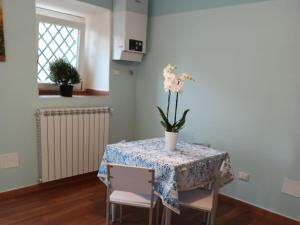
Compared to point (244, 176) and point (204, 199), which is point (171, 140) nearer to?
point (204, 199)

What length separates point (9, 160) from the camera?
8.91ft

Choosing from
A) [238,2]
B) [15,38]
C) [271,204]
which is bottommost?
[271,204]

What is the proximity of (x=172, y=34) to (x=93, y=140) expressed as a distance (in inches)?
63.8

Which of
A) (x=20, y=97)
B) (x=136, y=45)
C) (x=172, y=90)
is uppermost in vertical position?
(x=136, y=45)

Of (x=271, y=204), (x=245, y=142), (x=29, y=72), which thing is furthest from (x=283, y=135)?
(x=29, y=72)

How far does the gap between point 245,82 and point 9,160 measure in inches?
98.7

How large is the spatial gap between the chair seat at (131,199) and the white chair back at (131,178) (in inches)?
4.3

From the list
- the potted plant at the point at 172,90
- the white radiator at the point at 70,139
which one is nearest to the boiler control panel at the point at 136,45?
the white radiator at the point at 70,139

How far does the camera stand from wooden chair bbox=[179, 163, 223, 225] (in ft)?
6.70

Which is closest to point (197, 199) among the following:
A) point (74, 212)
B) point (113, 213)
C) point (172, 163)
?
point (172, 163)

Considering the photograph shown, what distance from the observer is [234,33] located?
277cm

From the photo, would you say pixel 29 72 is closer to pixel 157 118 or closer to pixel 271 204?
pixel 157 118

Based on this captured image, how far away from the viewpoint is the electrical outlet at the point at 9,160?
2.67 metres

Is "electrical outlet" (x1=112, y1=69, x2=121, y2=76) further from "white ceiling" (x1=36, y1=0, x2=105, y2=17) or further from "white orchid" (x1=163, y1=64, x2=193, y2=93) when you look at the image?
"white orchid" (x1=163, y1=64, x2=193, y2=93)
